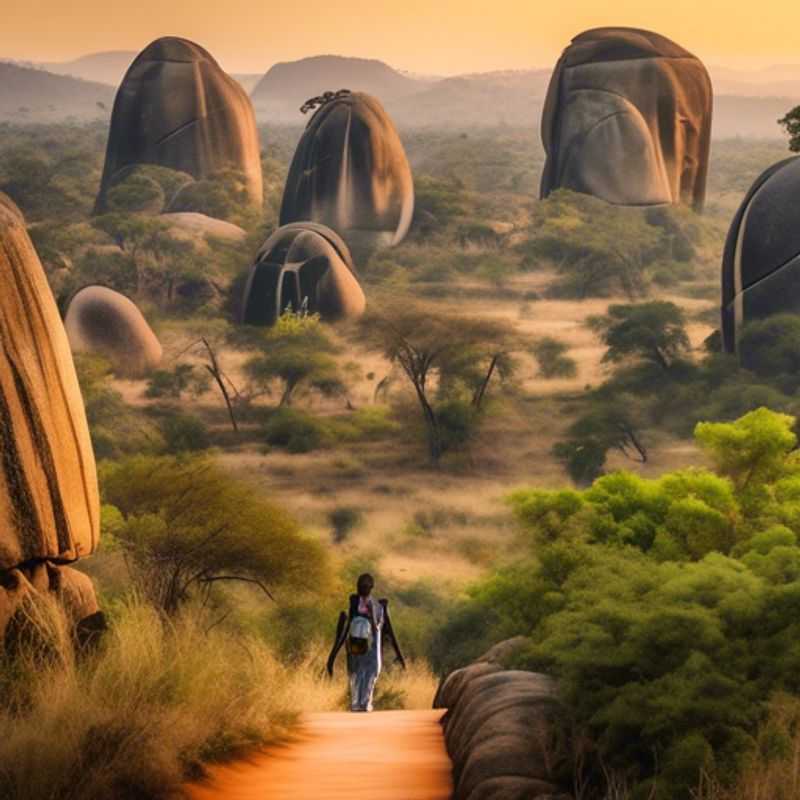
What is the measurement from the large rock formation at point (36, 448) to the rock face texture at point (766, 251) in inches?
1121

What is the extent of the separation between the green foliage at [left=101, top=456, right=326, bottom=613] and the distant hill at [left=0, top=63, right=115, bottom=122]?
10104cm

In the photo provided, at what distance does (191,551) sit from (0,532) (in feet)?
35.5

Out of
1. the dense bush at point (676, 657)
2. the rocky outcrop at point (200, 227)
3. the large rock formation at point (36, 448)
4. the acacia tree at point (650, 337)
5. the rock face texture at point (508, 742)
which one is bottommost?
the acacia tree at point (650, 337)

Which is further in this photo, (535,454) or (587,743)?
(535,454)

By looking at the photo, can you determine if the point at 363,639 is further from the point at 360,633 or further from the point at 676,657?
the point at 676,657

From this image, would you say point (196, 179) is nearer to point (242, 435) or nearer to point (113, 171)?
point (113, 171)

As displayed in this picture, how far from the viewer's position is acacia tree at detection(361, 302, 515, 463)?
38.1 meters

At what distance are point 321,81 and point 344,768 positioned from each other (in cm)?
14378

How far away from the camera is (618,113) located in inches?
Answer: 2298

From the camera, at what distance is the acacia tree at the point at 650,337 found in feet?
134

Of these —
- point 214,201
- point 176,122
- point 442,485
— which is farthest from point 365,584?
point 176,122

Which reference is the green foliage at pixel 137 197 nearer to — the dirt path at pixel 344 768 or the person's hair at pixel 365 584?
the person's hair at pixel 365 584

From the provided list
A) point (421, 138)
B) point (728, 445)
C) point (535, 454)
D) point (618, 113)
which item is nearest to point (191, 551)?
point (728, 445)

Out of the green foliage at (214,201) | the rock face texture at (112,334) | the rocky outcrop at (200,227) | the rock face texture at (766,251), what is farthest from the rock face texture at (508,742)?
the green foliage at (214,201)
